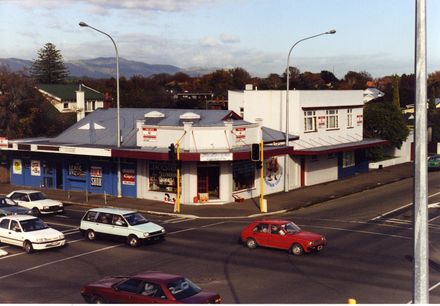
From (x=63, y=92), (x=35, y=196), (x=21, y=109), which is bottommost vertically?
(x=35, y=196)

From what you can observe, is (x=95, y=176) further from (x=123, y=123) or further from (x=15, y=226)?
(x=15, y=226)

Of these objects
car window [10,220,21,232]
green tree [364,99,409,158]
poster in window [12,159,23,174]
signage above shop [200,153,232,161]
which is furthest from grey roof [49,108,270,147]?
green tree [364,99,409,158]

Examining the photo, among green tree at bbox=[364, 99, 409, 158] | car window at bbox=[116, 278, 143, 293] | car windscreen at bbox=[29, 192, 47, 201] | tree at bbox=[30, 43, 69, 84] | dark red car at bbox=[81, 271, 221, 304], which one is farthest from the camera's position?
tree at bbox=[30, 43, 69, 84]

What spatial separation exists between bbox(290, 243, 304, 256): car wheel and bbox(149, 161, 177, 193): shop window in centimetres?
1578

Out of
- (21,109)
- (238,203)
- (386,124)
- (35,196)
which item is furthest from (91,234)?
(386,124)

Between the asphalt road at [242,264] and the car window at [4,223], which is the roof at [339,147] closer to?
the asphalt road at [242,264]

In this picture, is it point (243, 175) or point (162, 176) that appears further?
point (243, 175)

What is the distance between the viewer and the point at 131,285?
14.6 meters

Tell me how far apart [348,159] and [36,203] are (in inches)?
1193

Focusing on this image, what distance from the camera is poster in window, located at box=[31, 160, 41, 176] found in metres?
45.3

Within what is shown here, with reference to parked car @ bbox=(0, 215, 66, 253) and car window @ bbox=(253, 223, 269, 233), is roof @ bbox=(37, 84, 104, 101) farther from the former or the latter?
car window @ bbox=(253, 223, 269, 233)

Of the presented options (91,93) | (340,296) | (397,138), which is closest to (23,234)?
(340,296)

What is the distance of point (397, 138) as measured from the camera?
206ft

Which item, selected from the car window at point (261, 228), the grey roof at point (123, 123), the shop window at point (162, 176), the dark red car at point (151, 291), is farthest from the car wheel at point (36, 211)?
the dark red car at point (151, 291)
